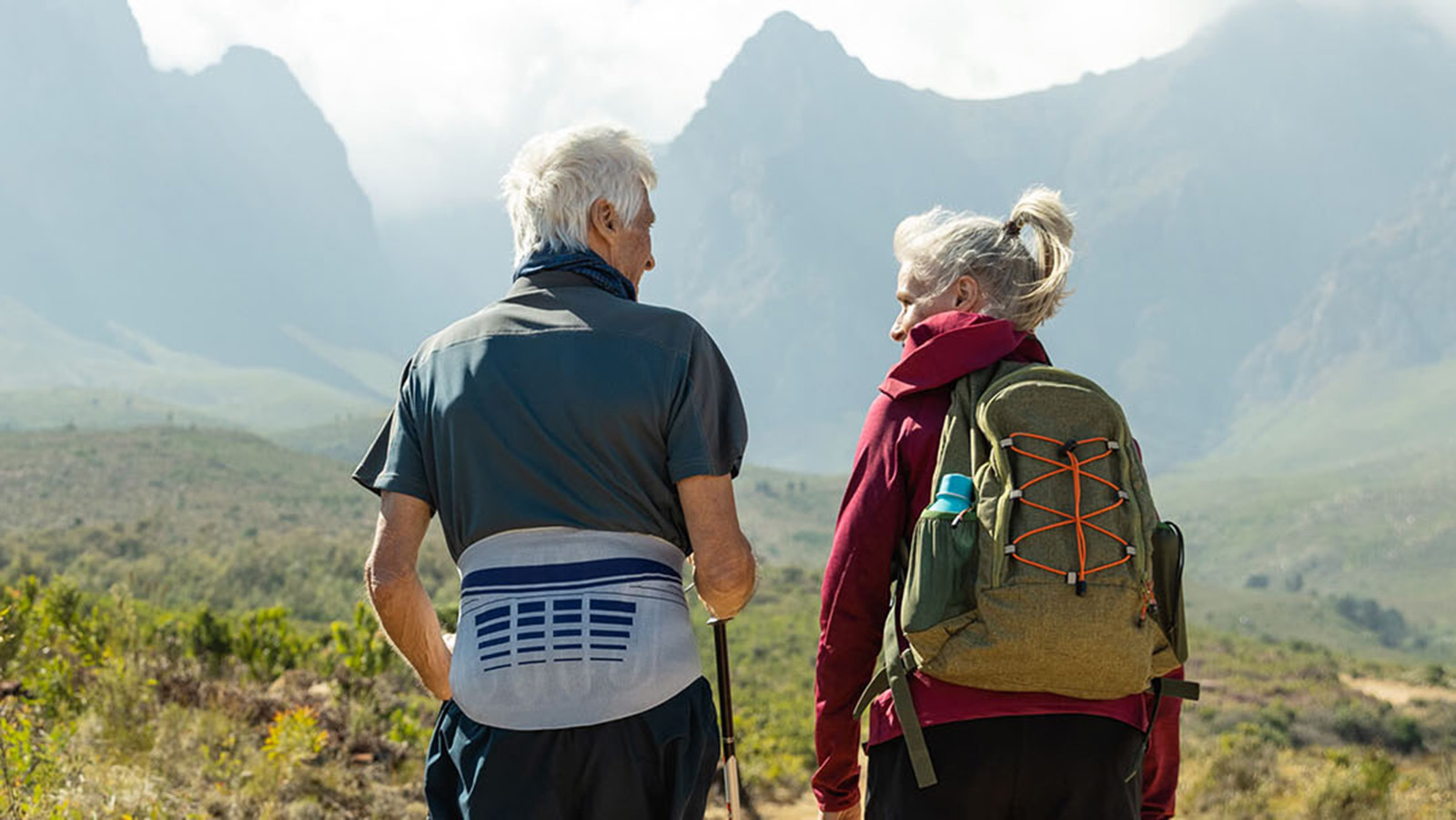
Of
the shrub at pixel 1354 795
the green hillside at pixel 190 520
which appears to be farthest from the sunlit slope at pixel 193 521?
the shrub at pixel 1354 795

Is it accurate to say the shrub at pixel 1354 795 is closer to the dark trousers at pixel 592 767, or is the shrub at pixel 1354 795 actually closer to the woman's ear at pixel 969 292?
the woman's ear at pixel 969 292

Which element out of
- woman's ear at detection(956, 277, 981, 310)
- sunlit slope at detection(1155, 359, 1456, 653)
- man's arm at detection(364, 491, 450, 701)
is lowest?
man's arm at detection(364, 491, 450, 701)

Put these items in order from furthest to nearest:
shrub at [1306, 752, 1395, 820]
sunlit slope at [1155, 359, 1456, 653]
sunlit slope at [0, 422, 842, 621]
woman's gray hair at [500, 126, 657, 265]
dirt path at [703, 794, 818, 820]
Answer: sunlit slope at [1155, 359, 1456, 653], sunlit slope at [0, 422, 842, 621], dirt path at [703, 794, 818, 820], shrub at [1306, 752, 1395, 820], woman's gray hair at [500, 126, 657, 265]

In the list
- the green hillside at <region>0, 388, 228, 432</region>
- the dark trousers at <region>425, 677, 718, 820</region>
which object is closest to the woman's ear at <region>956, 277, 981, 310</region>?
the dark trousers at <region>425, 677, 718, 820</region>

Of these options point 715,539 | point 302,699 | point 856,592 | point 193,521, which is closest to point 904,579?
point 856,592

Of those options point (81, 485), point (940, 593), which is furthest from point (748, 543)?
point (81, 485)

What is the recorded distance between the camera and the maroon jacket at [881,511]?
2510mm

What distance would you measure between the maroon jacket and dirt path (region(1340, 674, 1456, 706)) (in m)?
22.7

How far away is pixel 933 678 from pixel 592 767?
25.5 inches

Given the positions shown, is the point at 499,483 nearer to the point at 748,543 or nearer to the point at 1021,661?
the point at 748,543

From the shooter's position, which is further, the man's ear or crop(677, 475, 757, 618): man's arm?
the man's ear

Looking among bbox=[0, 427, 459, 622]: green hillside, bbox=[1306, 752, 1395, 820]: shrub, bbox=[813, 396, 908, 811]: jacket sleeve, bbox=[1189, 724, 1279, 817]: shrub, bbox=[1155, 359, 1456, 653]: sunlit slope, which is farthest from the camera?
bbox=[1155, 359, 1456, 653]: sunlit slope

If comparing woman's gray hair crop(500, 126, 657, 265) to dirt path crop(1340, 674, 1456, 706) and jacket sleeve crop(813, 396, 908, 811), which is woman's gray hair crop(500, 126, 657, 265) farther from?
dirt path crop(1340, 674, 1456, 706)

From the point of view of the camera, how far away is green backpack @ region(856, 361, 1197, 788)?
226 centimetres
